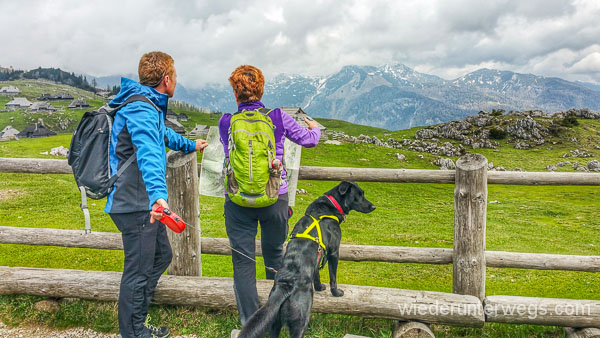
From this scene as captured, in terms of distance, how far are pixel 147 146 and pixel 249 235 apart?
1.60 meters

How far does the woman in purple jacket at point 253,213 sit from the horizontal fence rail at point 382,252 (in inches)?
49.0

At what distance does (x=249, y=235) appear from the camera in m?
4.44

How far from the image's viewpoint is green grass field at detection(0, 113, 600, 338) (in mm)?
5203

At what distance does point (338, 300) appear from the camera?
187 inches

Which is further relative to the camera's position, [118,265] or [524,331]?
[118,265]

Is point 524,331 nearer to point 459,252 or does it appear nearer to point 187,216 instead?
point 459,252

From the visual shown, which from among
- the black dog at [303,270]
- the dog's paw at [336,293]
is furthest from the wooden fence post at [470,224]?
the dog's paw at [336,293]

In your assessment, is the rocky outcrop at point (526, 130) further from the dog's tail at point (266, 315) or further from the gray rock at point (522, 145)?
the dog's tail at point (266, 315)

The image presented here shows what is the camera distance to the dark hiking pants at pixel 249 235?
4.28 meters

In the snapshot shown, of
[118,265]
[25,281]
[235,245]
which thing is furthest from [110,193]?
[118,265]

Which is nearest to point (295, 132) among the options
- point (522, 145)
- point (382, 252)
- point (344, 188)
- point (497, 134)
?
point (344, 188)

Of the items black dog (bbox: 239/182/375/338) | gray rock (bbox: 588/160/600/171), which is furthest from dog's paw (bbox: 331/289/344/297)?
gray rock (bbox: 588/160/600/171)

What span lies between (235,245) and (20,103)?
692 feet

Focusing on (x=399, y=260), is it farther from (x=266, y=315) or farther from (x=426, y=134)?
(x=426, y=134)
